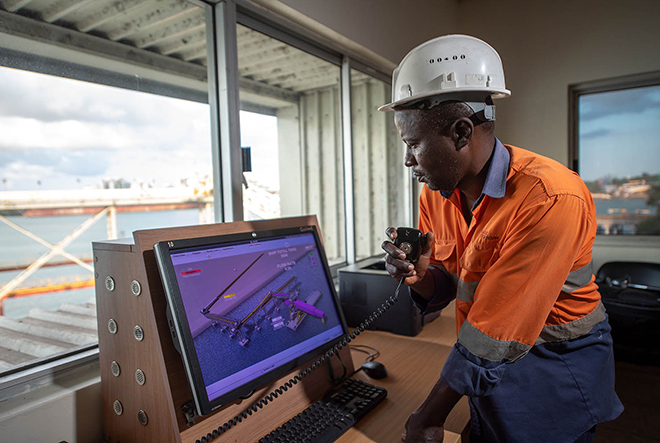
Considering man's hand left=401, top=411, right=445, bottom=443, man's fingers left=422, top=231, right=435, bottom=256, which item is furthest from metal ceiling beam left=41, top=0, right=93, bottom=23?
man's hand left=401, top=411, right=445, bottom=443

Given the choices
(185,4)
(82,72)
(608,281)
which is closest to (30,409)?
(82,72)

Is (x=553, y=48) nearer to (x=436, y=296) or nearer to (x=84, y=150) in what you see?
(x=436, y=296)

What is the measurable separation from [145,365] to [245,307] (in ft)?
0.83

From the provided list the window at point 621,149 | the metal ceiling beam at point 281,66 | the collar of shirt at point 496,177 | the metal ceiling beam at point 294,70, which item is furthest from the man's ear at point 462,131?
the window at point 621,149

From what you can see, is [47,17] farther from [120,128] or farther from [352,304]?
[352,304]

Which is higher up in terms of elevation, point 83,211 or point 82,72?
point 82,72

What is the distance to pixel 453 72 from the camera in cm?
99

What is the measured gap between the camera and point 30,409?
938 millimetres

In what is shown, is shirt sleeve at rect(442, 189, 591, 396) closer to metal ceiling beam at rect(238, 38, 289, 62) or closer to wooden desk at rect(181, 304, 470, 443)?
wooden desk at rect(181, 304, 470, 443)

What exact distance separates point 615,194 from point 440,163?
3085 mm

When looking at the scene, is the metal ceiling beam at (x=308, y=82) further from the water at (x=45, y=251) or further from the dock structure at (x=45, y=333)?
the dock structure at (x=45, y=333)

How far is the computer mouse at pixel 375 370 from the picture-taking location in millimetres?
1284

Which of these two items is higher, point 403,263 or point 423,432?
point 403,263

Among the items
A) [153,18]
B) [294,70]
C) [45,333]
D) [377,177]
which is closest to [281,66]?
[294,70]
